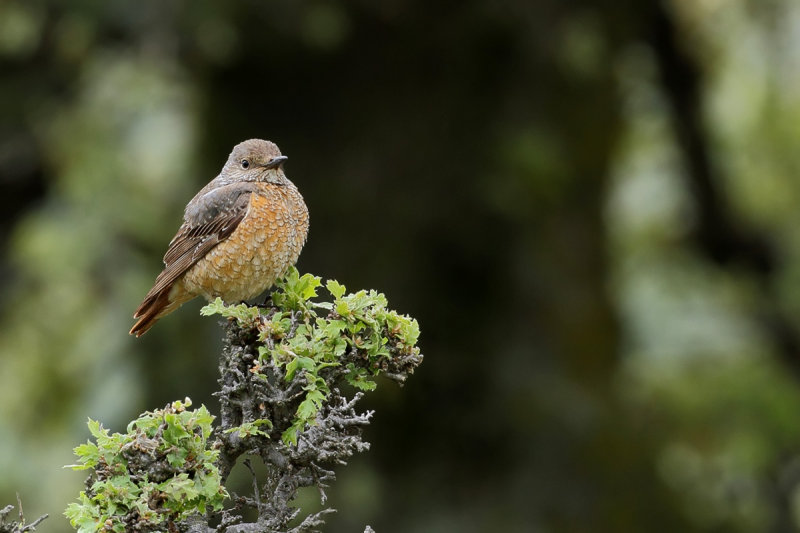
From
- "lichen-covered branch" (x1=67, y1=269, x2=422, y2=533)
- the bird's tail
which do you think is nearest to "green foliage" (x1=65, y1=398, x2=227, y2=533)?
"lichen-covered branch" (x1=67, y1=269, x2=422, y2=533)

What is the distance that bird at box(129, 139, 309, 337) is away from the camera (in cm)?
414

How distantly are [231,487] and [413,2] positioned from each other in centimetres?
412

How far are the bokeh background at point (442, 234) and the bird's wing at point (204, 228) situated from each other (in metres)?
3.54

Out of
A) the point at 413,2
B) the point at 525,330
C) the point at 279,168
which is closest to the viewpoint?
the point at 279,168

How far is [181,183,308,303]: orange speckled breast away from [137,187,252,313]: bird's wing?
1.4 inches

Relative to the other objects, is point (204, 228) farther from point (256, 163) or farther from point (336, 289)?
point (336, 289)

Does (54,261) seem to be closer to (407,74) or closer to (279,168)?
(407,74)

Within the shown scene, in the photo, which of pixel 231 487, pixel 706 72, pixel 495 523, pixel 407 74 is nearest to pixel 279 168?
pixel 231 487

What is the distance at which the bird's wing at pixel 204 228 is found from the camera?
14.0ft

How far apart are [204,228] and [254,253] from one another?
0.34 m

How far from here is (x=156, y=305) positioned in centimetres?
423

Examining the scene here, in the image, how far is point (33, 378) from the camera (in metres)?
10.8

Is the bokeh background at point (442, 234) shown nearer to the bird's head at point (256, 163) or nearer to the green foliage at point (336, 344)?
the bird's head at point (256, 163)

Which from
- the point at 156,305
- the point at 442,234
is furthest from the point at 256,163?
the point at 442,234
